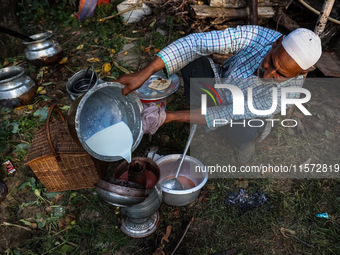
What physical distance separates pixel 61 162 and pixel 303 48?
2.68 meters

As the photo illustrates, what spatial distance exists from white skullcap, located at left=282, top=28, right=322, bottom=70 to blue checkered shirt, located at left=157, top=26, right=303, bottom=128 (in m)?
0.49

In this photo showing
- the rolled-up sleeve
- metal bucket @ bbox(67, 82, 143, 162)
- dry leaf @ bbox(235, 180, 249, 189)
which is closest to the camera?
metal bucket @ bbox(67, 82, 143, 162)

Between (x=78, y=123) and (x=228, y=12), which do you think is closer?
(x=78, y=123)

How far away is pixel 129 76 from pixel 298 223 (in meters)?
2.49

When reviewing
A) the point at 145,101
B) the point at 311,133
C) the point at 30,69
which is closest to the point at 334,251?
the point at 311,133

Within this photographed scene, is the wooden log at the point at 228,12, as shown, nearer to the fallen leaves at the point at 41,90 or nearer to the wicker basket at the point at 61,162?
the fallen leaves at the point at 41,90

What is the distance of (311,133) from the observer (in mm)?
3824

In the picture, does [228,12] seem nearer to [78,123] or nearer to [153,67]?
[153,67]

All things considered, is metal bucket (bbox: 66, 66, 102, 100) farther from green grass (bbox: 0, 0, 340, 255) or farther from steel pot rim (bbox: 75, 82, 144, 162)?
steel pot rim (bbox: 75, 82, 144, 162)

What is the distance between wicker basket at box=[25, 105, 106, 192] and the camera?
2635 millimetres

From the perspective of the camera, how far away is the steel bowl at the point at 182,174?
2.67 meters

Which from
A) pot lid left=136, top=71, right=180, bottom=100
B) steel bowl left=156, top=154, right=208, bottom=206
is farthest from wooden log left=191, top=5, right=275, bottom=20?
steel bowl left=156, top=154, right=208, bottom=206

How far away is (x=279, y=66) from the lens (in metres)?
2.40

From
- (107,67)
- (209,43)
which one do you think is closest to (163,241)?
(209,43)
